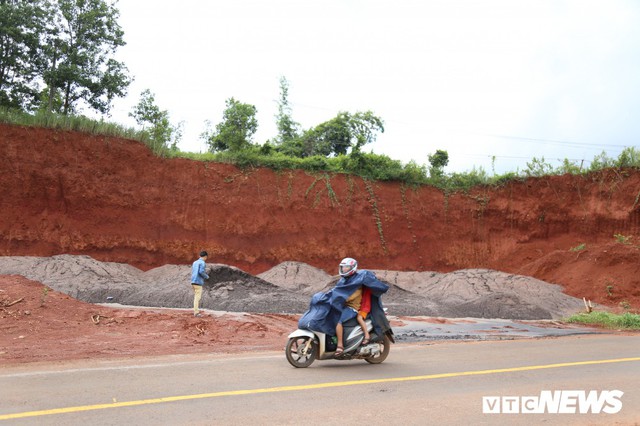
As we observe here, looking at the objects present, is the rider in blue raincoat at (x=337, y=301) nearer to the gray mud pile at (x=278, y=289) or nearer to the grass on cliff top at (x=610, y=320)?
the gray mud pile at (x=278, y=289)

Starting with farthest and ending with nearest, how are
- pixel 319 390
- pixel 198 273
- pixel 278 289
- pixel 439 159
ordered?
pixel 439 159 < pixel 278 289 < pixel 198 273 < pixel 319 390

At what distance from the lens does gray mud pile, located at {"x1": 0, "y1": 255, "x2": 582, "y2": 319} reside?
65.8 feet

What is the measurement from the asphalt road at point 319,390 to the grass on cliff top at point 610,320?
7.95 metres

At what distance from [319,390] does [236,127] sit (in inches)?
1267

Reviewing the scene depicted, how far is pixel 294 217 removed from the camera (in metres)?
34.6

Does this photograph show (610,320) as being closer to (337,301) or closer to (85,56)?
(337,301)

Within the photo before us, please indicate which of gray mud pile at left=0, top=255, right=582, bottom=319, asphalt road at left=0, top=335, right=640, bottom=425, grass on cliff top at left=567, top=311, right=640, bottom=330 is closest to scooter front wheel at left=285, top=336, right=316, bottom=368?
asphalt road at left=0, top=335, right=640, bottom=425

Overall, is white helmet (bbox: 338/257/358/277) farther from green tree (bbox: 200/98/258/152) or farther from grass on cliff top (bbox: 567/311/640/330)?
green tree (bbox: 200/98/258/152)

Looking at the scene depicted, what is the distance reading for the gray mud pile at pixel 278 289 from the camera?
20.1 metres

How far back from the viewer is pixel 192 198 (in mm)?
33094

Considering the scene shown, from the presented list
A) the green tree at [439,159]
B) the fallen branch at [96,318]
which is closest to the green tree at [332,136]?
the green tree at [439,159]

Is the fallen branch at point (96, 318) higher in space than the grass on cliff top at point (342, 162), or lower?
lower

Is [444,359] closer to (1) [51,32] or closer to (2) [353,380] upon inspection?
(2) [353,380]

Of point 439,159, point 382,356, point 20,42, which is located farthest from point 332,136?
point 382,356
